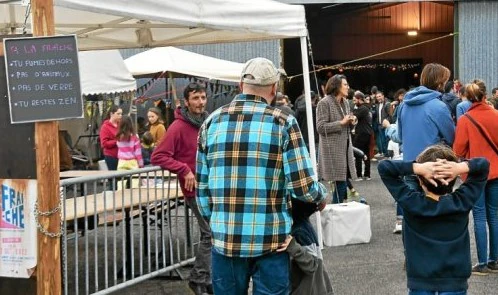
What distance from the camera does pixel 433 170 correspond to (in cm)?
399

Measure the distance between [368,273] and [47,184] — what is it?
4.02 metres

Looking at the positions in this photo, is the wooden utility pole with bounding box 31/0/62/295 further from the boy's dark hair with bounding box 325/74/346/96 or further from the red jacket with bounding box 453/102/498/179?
the boy's dark hair with bounding box 325/74/346/96

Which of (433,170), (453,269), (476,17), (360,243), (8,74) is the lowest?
(360,243)

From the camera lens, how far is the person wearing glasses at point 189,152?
6.63 metres

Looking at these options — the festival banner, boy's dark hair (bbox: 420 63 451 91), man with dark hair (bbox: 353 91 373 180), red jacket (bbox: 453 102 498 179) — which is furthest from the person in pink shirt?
the festival banner

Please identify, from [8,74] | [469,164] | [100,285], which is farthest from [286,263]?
[100,285]

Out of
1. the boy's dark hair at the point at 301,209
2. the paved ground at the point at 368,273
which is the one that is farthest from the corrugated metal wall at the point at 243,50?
the boy's dark hair at the point at 301,209

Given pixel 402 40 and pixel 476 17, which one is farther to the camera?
pixel 402 40

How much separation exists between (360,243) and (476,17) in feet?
50.3

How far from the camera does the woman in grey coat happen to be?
9.55 m

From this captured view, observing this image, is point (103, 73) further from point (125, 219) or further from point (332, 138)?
point (125, 219)

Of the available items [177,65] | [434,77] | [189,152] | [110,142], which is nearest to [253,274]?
[189,152]

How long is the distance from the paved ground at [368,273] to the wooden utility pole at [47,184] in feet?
8.86

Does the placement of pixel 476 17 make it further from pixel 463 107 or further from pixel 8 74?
pixel 8 74
